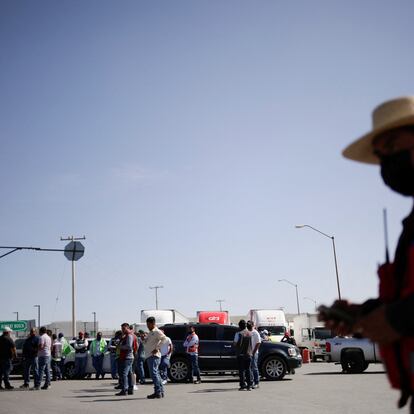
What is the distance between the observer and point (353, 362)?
20.4m

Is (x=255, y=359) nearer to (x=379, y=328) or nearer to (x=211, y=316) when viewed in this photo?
(x=379, y=328)

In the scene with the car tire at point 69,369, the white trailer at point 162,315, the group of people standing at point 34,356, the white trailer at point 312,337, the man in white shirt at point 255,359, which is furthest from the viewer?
the white trailer at point 162,315

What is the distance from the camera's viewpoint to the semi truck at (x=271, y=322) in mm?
33438

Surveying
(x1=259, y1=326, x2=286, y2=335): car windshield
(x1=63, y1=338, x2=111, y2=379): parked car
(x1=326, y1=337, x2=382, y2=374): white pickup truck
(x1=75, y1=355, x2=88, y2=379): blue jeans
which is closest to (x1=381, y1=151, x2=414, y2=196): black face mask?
(x1=326, y1=337, x2=382, y2=374): white pickup truck

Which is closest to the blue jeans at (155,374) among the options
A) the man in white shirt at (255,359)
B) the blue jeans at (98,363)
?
the man in white shirt at (255,359)

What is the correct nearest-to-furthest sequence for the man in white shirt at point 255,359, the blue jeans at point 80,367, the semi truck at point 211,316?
1. the man in white shirt at point 255,359
2. the blue jeans at point 80,367
3. the semi truck at point 211,316

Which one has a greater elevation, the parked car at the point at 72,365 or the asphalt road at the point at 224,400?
the parked car at the point at 72,365

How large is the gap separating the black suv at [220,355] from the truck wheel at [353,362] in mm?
2371

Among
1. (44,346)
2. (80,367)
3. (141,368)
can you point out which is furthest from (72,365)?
(44,346)

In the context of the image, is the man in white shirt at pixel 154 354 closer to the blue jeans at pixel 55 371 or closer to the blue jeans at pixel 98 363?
the blue jeans at pixel 98 363

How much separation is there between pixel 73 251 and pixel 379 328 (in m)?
22.1

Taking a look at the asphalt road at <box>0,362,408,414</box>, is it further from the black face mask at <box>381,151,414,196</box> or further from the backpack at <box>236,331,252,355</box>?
the black face mask at <box>381,151,414,196</box>

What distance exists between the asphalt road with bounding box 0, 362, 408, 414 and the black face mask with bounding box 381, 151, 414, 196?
828 cm

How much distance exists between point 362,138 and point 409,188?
421 mm
